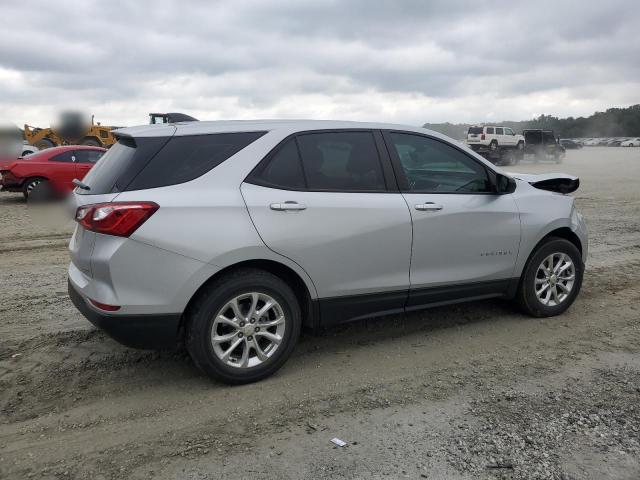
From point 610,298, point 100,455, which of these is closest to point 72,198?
point 100,455

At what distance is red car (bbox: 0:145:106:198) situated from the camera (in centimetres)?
1265

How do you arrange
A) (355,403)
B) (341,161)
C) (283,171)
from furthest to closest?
1. (341,161)
2. (283,171)
3. (355,403)

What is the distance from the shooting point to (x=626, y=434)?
309cm

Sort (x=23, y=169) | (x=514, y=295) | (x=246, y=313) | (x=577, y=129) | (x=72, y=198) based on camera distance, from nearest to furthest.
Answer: (x=246, y=313) < (x=72, y=198) < (x=514, y=295) < (x=23, y=169) < (x=577, y=129)

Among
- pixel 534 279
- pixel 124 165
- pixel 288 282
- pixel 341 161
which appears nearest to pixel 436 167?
pixel 341 161

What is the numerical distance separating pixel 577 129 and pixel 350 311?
10972 cm

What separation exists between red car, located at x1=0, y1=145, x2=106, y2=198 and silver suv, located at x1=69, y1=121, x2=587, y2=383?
10.0 meters

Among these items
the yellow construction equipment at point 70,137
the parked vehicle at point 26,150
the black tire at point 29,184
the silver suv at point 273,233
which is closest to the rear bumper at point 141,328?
the silver suv at point 273,233

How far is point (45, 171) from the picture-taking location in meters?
12.8

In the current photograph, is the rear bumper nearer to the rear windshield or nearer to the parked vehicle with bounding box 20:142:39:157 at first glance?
the rear windshield

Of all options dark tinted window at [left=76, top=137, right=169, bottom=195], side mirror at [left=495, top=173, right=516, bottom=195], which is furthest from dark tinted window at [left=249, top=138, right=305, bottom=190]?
side mirror at [left=495, top=173, right=516, bottom=195]

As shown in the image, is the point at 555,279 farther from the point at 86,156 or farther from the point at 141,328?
the point at 86,156

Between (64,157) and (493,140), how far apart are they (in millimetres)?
26375

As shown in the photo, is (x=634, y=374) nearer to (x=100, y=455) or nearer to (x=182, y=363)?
(x=182, y=363)
